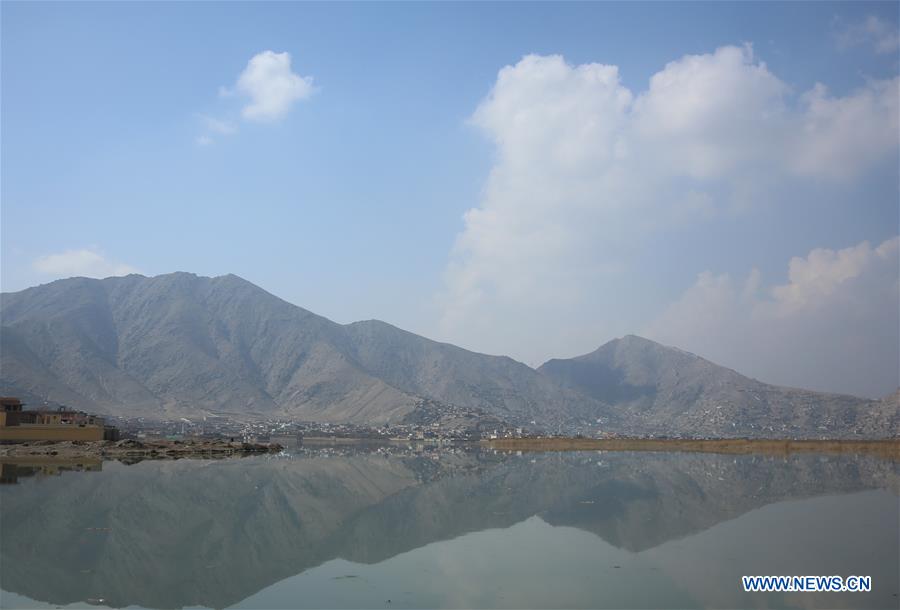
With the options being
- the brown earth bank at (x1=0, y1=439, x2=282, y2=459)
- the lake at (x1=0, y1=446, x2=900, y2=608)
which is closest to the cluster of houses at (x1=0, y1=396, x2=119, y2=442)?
the brown earth bank at (x1=0, y1=439, x2=282, y2=459)

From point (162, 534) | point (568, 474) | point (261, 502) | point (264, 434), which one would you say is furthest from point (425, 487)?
point (264, 434)

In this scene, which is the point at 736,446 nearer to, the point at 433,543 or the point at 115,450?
the point at 115,450

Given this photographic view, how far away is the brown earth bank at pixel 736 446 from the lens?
96000mm

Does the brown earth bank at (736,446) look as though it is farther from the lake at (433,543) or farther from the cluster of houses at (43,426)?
the cluster of houses at (43,426)

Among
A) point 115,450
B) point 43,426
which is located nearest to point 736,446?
point 115,450

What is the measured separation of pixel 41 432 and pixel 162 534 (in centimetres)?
7073

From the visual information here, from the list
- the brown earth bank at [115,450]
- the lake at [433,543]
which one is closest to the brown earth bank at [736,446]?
the lake at [433,543]

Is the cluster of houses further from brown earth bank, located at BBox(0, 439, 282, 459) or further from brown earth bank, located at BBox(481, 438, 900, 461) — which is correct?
brown earth bank, located at BBox(481, 438, 900, 461)

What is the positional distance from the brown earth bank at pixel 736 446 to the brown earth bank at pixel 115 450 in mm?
65410

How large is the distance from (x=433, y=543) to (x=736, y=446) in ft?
310

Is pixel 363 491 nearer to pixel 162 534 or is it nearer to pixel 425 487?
pixel 425 487

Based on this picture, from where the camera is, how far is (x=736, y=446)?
347 feet

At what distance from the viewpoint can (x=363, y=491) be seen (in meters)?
46.0

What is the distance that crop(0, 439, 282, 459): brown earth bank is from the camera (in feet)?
247
